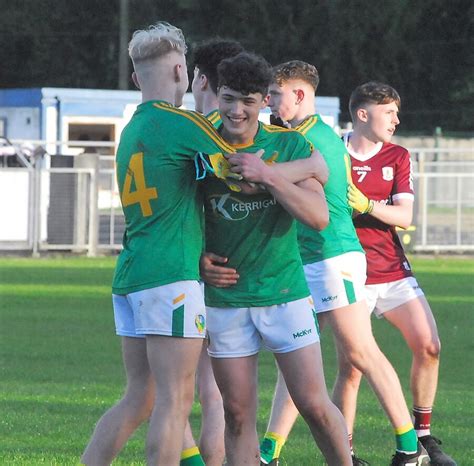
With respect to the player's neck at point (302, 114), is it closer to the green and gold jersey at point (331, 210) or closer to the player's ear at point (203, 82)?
the green and gold jersey at point (331, 210)

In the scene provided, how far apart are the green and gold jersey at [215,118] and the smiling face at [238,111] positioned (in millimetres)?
516

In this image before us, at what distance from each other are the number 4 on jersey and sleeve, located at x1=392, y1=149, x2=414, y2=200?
289 cm

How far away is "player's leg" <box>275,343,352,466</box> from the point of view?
680 centimetres

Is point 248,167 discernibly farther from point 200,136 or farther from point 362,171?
point 362,171

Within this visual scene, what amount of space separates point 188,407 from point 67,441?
3.11 meters

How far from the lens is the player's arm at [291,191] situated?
644cm

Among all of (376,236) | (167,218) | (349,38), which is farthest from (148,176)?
(349,38)

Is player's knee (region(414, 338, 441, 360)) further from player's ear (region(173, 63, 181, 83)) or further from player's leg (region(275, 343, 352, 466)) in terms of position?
player's ear (region(173, 63, 181, 83))

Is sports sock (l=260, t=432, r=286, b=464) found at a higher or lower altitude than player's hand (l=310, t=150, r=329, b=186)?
lower

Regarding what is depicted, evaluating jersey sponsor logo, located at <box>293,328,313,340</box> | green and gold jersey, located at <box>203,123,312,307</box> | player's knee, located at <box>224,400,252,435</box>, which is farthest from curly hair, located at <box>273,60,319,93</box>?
player's knee, located at <box>224,400,252,435</box>

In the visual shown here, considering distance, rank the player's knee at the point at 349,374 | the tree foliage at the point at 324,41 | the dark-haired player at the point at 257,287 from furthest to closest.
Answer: the tree foliage at the point at 324,41 < the player's knee at the point at 349,374 < the dark-haired player at the point at 257,287

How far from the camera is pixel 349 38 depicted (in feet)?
208

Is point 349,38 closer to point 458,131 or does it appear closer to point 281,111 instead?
point 458,131

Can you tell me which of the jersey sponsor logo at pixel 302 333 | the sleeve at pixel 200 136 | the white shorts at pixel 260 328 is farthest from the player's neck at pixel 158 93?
the jersey sponsor logo at pixel 302 333
